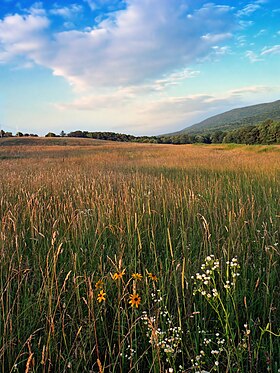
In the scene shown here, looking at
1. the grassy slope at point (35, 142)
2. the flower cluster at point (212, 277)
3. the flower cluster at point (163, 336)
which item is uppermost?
the grassy slope at point (35, 142)

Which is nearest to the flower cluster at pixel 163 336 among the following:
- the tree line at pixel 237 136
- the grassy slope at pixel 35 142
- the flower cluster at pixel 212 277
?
the flower cluster at pixel 212 277

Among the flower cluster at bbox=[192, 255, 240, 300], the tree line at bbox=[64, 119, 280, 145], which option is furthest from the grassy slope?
the flower cluster at bbox=[192, 255, 240, 300]

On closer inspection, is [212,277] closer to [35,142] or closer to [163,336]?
[163,336]

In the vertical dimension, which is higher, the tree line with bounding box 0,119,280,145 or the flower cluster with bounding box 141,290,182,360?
the tree line with bounding box 0,119,280,145

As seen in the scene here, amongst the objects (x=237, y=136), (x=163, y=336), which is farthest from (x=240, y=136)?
(x=163, y=336)

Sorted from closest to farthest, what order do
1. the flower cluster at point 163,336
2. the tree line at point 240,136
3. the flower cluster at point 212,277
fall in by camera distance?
the flower cluster at point 163,336 < the flower cluster at point 212,277 < the tree line at point 240,136

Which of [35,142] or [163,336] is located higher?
[35,142]

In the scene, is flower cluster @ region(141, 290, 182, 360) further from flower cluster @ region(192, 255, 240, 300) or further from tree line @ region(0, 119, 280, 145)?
tree line @ region(0, 119, 280, 145)

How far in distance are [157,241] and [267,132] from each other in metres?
65.3

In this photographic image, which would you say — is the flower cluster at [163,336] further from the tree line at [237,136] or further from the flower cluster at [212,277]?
the tree line at [237,136]

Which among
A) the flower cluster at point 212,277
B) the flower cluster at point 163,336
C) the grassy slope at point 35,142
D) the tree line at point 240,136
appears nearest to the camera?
the flower cluster at point 163,336

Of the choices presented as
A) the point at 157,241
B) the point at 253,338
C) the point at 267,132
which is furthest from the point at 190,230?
the point at 267,132

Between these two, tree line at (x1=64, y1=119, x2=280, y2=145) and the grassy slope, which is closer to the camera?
the grassy slope

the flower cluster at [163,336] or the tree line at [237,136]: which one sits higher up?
the tree line at [237,136]
